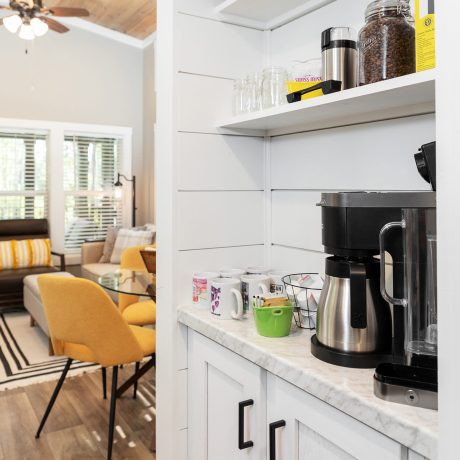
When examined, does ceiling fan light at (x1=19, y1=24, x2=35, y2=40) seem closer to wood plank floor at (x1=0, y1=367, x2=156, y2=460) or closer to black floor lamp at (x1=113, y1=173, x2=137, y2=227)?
black floor lamp at (x1=113, y1=173, x2=137, y2=227)

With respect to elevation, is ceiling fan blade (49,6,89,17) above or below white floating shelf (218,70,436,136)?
above

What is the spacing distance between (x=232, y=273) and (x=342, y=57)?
793 millimetres

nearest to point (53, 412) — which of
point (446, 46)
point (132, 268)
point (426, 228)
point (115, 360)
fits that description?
point (115, 360)

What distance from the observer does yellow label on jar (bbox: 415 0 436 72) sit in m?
1.03

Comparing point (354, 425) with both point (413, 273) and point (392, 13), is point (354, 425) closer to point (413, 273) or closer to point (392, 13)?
point (413, 273)

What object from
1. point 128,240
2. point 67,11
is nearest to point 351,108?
point 67,11

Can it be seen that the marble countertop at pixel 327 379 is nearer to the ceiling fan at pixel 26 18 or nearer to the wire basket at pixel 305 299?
the wire basket at pixel 305 299

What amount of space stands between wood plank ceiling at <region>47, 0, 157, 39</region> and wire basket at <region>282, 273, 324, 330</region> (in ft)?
16.9

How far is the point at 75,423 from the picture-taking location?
108 inches

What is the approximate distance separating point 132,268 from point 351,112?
7.91 ft

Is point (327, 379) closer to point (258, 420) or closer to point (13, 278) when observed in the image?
point (258, 420)

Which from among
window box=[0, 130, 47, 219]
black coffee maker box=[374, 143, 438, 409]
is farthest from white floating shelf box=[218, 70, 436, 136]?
window box=[0, 130, 47, 219]

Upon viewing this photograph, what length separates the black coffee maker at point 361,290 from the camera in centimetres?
109

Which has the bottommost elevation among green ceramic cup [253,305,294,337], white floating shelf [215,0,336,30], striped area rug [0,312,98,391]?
striped area rug [0,312,98,391]
